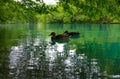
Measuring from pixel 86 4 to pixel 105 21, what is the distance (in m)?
119

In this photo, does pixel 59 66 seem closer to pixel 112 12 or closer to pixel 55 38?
pixel 112 12

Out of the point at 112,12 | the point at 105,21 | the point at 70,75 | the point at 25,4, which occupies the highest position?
the point at 105,21

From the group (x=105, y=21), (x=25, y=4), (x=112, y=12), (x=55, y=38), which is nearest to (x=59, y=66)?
(x=25, y=4)

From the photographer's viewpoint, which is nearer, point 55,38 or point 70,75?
point 70,75

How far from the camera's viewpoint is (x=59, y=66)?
16688 mm

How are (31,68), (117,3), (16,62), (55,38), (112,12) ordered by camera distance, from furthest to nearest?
(55,38) < (16,62) < (31,68) < (112,12) < (117,3)

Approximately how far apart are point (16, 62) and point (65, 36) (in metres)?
24.7

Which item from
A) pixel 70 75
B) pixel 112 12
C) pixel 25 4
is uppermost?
pixel 25 4

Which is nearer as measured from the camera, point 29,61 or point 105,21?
point 29,61

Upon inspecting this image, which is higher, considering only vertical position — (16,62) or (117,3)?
(117,3)

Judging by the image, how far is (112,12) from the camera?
12.4 metres

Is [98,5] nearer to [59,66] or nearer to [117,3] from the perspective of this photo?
[117,3]

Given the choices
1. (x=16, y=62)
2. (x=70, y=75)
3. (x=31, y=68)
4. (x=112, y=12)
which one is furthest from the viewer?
(x=16, y=62)

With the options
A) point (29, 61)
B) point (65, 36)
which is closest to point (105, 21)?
point (65, 36)
